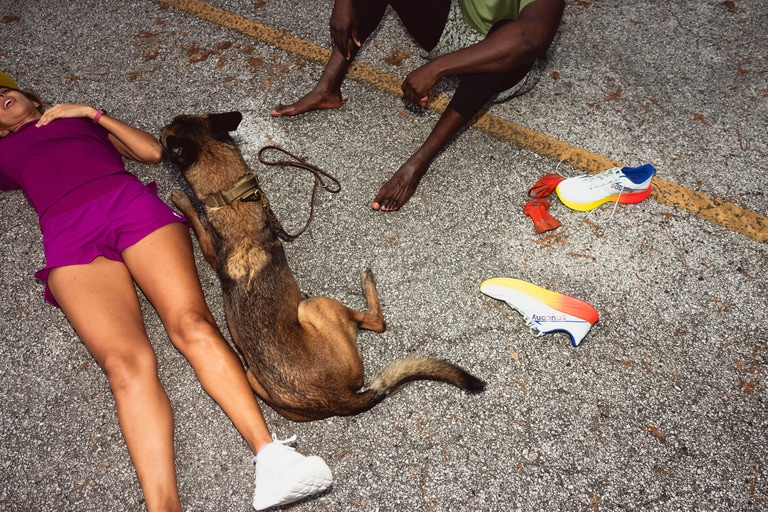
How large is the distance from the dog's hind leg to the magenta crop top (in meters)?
1.87

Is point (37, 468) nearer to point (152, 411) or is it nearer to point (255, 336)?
point (152, 411)

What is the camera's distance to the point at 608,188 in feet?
11.1

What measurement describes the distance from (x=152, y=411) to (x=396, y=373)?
4.88ft

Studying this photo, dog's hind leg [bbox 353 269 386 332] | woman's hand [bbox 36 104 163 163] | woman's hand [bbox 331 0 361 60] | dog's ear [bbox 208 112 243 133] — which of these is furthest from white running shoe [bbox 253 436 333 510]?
woman's hand [bbox 331 0 361 60]

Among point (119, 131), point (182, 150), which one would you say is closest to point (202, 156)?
point (182, 150)

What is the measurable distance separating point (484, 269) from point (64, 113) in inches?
128

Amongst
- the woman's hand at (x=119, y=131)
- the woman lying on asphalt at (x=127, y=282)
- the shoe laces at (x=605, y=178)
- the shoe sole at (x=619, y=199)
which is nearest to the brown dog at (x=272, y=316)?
the woman lying on asphalt at (x=127, y=282)

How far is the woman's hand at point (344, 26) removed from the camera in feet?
11.0

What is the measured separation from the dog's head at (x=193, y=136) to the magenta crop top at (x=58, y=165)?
0.60m

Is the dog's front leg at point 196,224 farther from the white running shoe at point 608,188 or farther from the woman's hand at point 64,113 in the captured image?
the white running shoe at point 608,188

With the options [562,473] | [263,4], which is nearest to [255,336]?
[562,473]

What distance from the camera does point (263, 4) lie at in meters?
4.77

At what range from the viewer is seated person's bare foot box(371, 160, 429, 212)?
3.48 metres

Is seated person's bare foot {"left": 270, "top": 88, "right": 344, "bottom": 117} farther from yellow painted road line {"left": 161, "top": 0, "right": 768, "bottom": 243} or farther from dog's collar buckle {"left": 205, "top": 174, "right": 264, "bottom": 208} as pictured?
dog's collar buckle {"left": 205, "top": 174, "right": 264, "bottom": 208}
